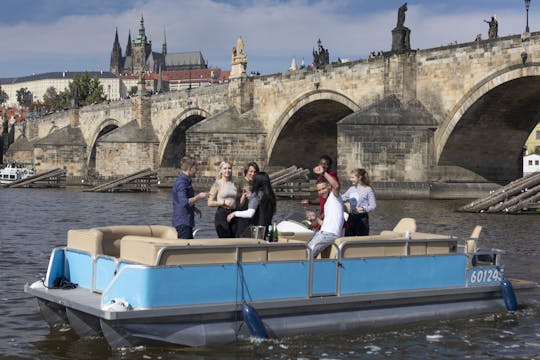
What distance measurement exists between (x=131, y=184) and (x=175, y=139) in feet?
19.2

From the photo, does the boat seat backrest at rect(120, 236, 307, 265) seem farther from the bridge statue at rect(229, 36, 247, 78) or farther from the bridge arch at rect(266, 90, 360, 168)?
the bridge statue at rect(229, 36, 247, 78)

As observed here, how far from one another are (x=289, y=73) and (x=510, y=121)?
1142 centimetres

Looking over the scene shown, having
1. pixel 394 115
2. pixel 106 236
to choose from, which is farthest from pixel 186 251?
pixel 394 115

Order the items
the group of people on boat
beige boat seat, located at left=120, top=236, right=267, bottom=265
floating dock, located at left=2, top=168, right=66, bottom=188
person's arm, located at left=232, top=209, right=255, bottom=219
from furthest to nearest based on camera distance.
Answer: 1. floating dock, located at left=2, top=168, right=66, bottom=188
2. person's arm, located at left=232, top=209, right=255, bottom=219
3. the group of people on boat
4. beige boat seat, located at left=120, top=236, right=267, bottom=265

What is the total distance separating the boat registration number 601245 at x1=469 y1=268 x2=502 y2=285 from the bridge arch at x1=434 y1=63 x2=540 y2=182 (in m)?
17.4

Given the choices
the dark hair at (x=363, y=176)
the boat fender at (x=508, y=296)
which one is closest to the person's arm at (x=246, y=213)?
the dark hair at (x=363, y=176)

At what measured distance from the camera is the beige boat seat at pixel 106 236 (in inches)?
303

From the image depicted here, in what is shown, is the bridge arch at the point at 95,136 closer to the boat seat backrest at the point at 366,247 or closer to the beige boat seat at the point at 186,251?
the boat seat backrest at the point at 366,247

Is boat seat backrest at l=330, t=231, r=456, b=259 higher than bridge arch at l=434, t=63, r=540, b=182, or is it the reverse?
bridge arch at l=434, t=63, r=540, b=182

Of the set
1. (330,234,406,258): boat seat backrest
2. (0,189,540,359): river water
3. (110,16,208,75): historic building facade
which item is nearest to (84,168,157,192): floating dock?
(0,189,540,359): river water

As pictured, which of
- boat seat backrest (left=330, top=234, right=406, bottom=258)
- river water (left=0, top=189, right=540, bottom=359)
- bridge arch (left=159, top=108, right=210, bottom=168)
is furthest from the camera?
bridge arch (left=159, top=108, right=210, bottom=168)

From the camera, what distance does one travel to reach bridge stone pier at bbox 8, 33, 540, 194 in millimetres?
27109

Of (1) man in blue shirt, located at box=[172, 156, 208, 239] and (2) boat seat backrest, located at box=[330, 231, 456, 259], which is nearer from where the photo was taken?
(2) boat seat backrest, located at box=[330, 231, 456, 259]

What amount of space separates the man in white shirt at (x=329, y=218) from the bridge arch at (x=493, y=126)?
18.3 m
